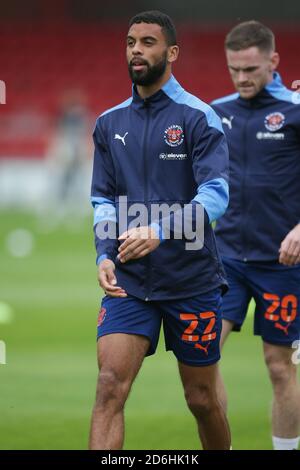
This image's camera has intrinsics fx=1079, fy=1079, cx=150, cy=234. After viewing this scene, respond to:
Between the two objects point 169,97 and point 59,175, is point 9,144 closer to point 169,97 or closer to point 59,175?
point 59,175

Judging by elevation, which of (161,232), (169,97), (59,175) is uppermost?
(169,97)

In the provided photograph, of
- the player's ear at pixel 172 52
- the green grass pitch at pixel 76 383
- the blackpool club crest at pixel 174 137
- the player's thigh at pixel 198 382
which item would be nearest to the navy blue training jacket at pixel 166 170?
the blackpool club crest at pixel 174 137

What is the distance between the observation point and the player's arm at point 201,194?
519cm

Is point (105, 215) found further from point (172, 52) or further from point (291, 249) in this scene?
point (291, 249)

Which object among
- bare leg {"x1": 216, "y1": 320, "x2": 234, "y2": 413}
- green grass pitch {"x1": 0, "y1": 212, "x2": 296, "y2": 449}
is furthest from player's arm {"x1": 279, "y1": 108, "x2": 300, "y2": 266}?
green grass pitch {"x1": 0, "y1": 212, "x2": 296, "y2": 449}

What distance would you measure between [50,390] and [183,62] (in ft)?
88.0

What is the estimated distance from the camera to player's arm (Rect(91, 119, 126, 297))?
5480 millimetres

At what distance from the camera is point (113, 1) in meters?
33.0

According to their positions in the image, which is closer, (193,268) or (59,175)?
(193,268)

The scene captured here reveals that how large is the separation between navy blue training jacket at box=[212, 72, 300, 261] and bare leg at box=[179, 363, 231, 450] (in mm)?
1373

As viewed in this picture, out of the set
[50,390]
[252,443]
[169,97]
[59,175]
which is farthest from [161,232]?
[59,175]

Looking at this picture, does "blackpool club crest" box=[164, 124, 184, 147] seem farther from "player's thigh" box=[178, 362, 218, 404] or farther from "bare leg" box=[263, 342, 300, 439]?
"bare leg" box=[263, 342, 300, 439]

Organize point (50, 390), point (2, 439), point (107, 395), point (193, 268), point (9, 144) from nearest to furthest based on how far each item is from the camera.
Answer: point (107, 395) → point (193, 268) → point (2, 439) → point (50, 390) → point (9, 144)

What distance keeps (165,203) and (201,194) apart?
0.28 meters
